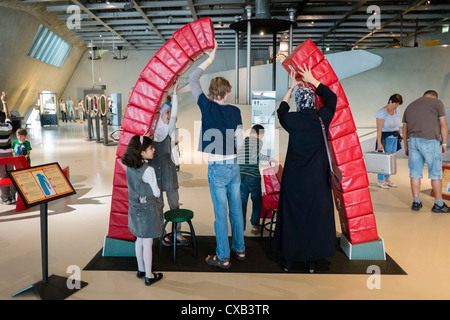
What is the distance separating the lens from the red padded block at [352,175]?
3093mm

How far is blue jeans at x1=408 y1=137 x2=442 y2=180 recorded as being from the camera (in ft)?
14.6

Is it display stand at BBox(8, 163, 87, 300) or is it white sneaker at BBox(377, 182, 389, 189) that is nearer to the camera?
display stand at BBox(8, 163, 87, 300)

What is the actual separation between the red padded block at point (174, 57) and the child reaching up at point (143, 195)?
731 mm

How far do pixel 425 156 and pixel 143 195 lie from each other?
12.6ft

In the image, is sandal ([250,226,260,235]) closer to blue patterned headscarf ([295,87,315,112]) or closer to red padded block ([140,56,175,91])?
blue patterned headscarf ([295,87,315,112])

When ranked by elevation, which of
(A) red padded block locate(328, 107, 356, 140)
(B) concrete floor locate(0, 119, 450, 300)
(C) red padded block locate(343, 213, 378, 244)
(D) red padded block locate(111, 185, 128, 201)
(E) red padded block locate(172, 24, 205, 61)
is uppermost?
(E) red padded block locate(172, 24, 205, 61)

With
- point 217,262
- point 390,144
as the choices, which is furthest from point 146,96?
point 390,144

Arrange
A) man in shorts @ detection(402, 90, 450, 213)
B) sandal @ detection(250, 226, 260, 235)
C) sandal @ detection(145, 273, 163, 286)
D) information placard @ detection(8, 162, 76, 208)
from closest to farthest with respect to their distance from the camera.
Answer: information placard @ detection(8, 162, 76, 208), sandal @ detection(145, 273, 163, 286), sandal @ detection(250, 226, 260, 235), man in shorts @ detection(402, 90, 450, 213)

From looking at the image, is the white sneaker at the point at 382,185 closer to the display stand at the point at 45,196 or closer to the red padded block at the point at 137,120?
the red padded block at the point at 137,120

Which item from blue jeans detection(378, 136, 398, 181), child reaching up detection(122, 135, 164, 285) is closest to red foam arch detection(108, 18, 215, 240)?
child reaching up detection(122, 135, 164, 285)

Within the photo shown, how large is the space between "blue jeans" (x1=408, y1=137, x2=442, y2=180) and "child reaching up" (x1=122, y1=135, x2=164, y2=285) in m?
3.72

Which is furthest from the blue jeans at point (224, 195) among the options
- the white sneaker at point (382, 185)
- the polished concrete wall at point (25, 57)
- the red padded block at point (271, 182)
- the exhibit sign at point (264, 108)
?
the polished concrete wall at point (25, 57)

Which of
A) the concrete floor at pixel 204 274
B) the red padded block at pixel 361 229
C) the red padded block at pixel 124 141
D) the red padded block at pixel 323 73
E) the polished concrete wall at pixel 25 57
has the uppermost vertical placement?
the polished concrete wall at pixel 25 57
